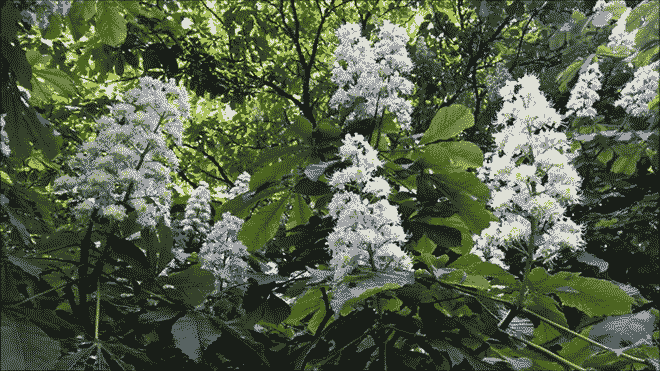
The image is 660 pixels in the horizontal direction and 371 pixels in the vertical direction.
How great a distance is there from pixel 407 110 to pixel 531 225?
750 mm

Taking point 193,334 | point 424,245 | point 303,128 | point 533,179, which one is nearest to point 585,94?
point 533,179

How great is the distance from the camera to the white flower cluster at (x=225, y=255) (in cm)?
252

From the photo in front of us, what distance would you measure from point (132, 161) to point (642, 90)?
4.16 meters

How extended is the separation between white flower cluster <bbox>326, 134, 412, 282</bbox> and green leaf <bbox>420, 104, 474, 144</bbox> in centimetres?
25

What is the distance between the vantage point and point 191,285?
1.47 metres

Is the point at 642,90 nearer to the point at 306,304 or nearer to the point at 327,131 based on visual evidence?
the point at 327,131

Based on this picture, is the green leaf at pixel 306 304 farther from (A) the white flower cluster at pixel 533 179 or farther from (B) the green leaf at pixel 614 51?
(B) the green leaf at pixel 614 51

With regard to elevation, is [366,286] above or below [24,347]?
above

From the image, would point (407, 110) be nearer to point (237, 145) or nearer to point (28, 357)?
point (28, 357)

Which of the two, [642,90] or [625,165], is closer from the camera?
[625,165]

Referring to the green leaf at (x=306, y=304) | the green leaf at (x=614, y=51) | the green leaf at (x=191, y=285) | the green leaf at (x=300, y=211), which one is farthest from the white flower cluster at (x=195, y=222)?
the green leaf at (x=614, y=51)

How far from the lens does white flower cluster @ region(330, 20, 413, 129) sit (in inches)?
66.1

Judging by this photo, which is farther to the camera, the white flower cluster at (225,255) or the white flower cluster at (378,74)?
the white flower cluster at (225,255)

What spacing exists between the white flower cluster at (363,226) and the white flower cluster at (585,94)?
146 inches
